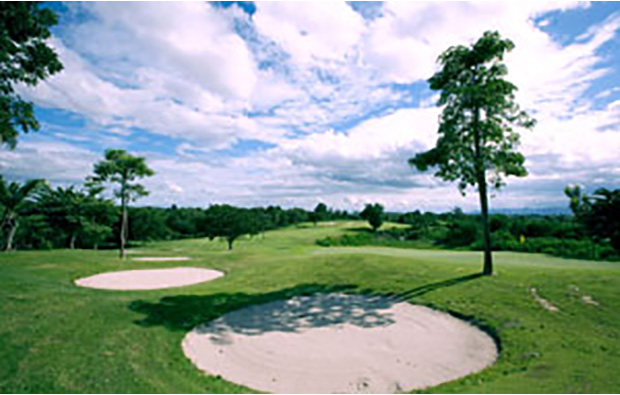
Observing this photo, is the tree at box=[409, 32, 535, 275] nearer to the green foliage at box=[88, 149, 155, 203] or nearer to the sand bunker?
the sand bunker

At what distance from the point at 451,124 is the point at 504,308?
7.61 metres

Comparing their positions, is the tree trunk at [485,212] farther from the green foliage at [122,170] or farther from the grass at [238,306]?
the green foliage at [122,170]

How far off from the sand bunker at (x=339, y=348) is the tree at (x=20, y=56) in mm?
9816

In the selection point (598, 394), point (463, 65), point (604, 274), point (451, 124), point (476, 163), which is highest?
point (463, 65)

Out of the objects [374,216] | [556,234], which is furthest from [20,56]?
[374,216]

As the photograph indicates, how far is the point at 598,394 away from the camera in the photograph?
16.9 feet

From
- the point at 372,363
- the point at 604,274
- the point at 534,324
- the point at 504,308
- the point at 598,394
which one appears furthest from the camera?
the point at 604,274

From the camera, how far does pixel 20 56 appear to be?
1091cm

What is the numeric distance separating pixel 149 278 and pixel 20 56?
11.9 meters

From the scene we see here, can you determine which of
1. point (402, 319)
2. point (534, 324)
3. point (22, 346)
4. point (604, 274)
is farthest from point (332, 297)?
point (604, 274)

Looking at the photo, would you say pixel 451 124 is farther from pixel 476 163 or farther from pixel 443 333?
pixel 443 333

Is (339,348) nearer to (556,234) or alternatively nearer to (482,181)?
(482,181)

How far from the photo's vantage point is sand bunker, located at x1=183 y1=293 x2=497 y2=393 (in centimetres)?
673

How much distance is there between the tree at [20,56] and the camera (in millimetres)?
10164
